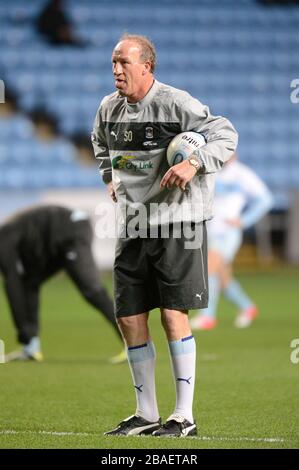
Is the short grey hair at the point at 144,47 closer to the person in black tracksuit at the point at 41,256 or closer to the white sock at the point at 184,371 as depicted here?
the white sock at the point at 184,371

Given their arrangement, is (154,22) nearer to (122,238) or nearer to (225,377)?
(225,377)

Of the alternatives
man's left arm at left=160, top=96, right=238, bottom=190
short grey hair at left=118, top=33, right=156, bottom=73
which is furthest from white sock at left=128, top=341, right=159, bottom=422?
short grey hair at left=118, top=33, right=156, bottom=73

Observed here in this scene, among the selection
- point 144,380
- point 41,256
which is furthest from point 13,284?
point 144,380

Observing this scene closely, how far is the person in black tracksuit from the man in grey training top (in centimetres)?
323

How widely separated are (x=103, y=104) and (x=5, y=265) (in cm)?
354

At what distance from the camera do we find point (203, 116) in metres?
5.07

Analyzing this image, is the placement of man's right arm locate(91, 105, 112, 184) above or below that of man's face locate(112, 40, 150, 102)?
below

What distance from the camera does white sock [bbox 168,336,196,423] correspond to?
5055 millimetres

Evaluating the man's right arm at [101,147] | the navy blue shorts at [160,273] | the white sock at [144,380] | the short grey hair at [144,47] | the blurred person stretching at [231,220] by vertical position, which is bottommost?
the blurred person stretching at [231,220]

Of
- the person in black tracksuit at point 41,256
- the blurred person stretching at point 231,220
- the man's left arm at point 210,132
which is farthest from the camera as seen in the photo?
the blurred person stretching at point 231,220

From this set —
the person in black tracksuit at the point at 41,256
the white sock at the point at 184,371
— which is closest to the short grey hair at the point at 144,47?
the white sock at the point at 184,371

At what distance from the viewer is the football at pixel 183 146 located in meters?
4.94

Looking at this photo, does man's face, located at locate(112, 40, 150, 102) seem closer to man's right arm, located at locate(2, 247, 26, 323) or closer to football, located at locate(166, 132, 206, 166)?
football, located at locate(166, 132, 206, 166)
